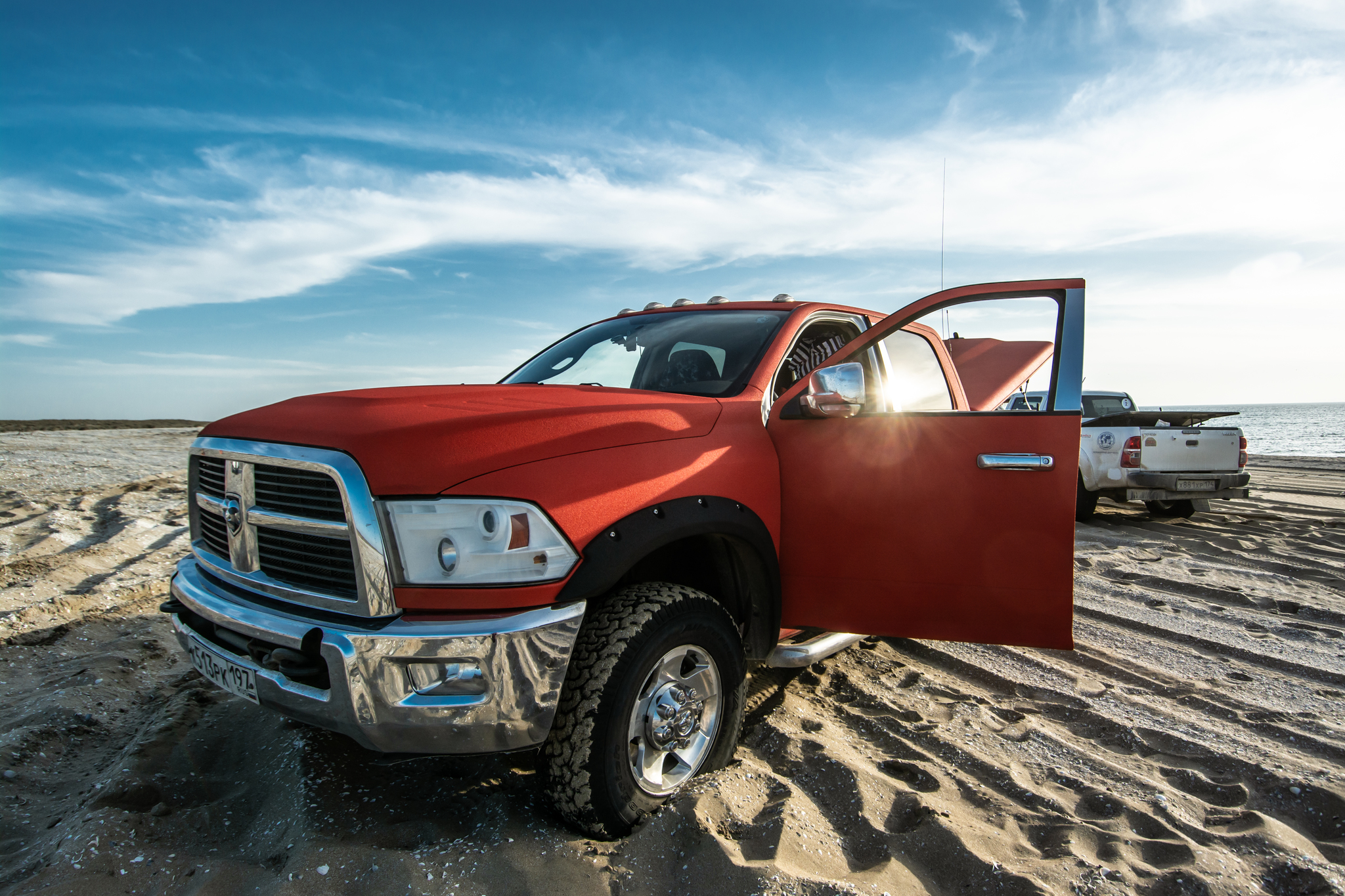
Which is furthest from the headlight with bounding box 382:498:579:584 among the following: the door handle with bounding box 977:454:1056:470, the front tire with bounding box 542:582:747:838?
the door handle with bounding box 977:454:1056:470

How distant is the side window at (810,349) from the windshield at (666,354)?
15cm

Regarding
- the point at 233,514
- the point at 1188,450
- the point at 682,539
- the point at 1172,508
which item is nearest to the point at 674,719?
the point at 682,539

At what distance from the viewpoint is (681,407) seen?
104 inches

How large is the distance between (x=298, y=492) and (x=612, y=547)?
3.18ft

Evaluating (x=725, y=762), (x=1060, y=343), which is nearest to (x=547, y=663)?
(x=725, y=762)

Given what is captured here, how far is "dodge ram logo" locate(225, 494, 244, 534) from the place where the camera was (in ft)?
7.73

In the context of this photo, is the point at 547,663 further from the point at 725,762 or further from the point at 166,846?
the point at 166,846

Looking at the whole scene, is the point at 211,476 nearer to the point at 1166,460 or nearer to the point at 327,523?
the point at 327,523

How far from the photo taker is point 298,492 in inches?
86.4

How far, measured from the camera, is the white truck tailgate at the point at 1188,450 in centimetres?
819

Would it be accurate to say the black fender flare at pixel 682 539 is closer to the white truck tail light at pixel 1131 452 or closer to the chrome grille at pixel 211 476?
the chrome grille at pixel 211 476

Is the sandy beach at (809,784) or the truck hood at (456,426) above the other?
the truck hood at (456,426)

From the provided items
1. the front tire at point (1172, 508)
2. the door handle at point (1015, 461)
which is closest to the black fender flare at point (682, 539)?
the door handle at point (1015, 461)

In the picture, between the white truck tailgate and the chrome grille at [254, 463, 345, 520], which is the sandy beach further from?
the white truck tailgate
